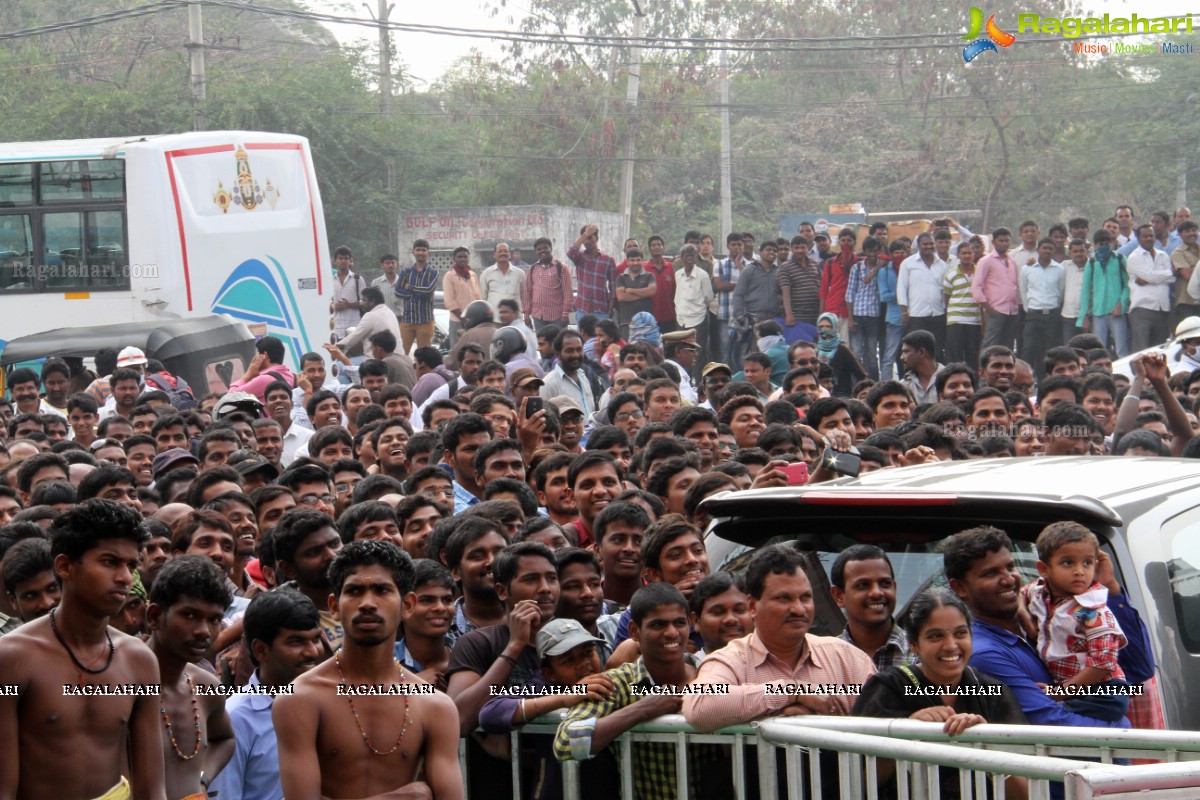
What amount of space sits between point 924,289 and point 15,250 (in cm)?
1006

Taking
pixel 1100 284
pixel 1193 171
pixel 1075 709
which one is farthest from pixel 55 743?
pixel 1193 171

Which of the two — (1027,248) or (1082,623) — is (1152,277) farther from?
(1082,623)

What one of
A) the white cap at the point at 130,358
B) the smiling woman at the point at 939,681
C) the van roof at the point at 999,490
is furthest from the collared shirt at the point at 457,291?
the smiling woman at the point at 939,681

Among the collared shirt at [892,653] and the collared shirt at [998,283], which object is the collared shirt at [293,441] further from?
the collared shirt at [998,283]

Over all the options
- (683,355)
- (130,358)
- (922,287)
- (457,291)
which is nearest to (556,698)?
(683,355)

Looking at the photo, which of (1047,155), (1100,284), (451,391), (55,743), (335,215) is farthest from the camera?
(1047,155)

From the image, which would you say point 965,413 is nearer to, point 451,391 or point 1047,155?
point 451,391

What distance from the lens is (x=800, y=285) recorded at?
59.2 ft

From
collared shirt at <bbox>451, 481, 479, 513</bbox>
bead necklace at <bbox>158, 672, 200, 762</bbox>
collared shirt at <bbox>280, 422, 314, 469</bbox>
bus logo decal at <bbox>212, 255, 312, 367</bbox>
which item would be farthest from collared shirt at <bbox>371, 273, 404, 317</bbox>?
bead necklace at <bbox>158, 672, 200, 762</bbox>

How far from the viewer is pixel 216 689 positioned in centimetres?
468

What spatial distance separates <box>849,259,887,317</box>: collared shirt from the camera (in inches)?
692

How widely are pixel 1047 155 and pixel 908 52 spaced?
4656 mm

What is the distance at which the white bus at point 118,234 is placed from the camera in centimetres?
1794

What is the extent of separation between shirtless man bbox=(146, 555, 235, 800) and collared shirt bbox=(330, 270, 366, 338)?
1643 centimetres
